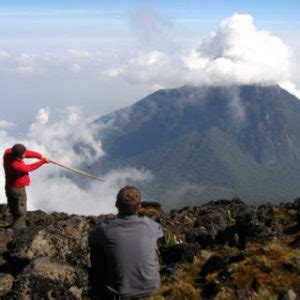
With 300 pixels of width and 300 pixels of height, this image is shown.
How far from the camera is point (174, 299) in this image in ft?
36.2

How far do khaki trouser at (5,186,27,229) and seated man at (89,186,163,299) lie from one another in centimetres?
873

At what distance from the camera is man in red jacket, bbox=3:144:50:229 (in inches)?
642

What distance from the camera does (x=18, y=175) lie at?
16891mm

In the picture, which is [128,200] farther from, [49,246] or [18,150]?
[18,150]

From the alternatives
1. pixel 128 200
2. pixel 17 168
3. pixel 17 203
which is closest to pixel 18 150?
pixel 17 168

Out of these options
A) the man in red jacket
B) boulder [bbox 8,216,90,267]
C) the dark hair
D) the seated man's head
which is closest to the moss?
the seated man's head

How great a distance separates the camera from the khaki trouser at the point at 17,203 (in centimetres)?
1709

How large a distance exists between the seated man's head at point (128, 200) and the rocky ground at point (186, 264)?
6.44ft

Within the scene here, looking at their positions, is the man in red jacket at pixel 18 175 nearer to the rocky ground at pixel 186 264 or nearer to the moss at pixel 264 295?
the rocky ground at pixel 186 264

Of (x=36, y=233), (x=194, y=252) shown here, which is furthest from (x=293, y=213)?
(x=36, y=233)

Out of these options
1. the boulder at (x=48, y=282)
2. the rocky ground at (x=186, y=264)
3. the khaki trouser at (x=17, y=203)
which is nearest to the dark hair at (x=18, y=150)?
the khaki trouser at (x=17, y=203)

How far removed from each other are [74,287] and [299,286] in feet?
15.6

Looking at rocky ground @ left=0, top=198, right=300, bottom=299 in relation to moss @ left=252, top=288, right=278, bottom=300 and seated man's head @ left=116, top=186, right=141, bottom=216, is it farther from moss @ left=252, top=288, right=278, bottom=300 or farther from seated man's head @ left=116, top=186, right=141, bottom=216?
seated man's head @ left=116, top=186, right=141, bottom=216

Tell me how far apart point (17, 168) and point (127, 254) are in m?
8.70
